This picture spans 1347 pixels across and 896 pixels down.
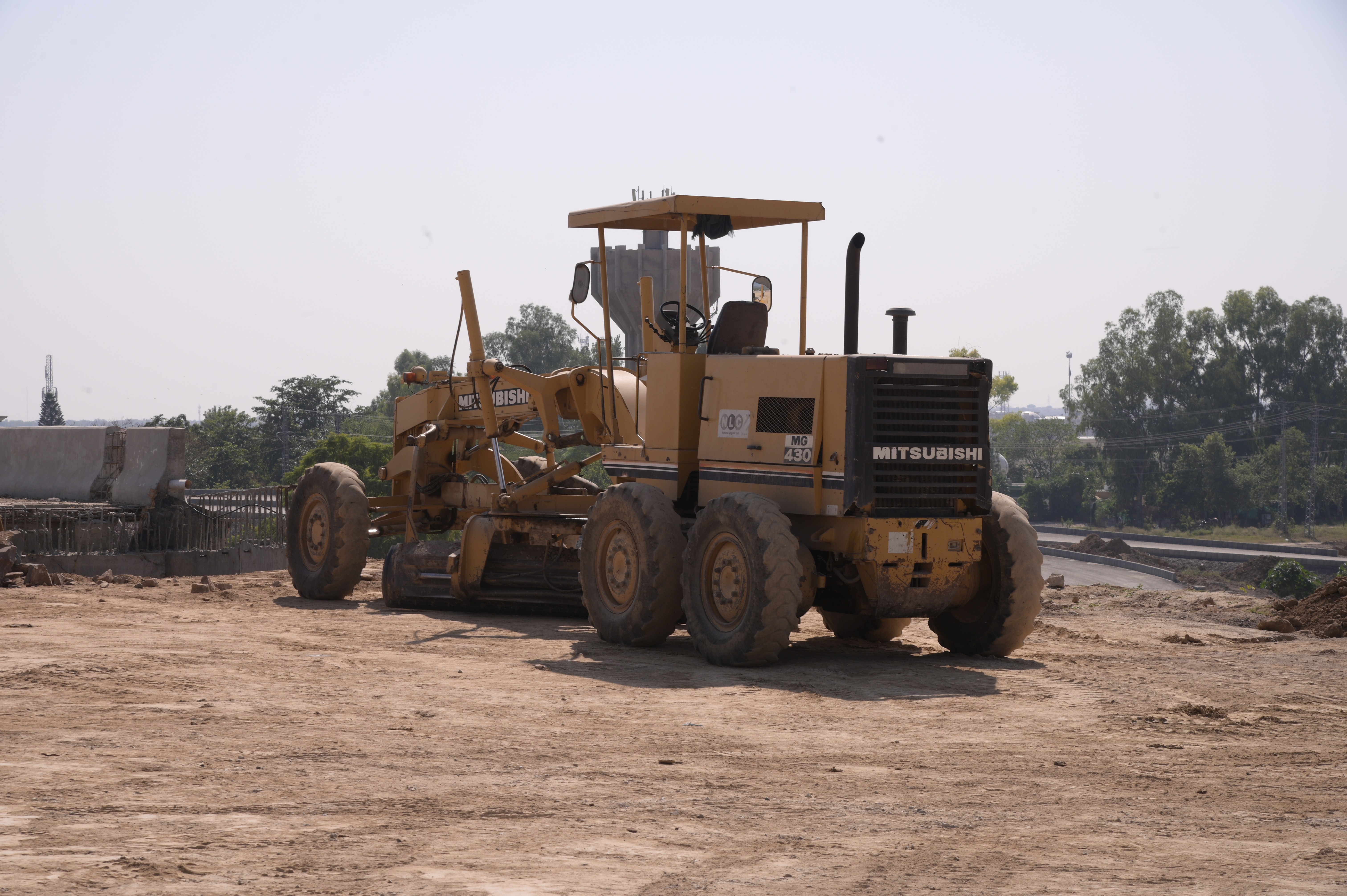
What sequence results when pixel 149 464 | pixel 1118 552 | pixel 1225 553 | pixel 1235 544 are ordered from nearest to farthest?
1. pixel 149 464
2. pixel 1118 552
3. pixel 1225 553
4. pixel 1235 544

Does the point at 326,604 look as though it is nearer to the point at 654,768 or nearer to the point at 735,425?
the point at 735,425

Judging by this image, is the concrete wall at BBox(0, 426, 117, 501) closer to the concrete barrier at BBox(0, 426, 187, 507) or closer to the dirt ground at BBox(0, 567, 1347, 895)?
the concrete barrier at BBox(0, 426, 187, 507)

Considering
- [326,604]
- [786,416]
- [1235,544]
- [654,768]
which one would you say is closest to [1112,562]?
[1235,544]

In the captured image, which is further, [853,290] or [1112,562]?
[1112,562]

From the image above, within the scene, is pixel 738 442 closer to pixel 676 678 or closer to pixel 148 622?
pixel 676 678

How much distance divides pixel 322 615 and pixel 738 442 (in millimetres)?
5393

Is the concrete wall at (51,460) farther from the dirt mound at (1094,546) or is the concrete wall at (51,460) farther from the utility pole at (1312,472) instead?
the utility pole at (1312,472)

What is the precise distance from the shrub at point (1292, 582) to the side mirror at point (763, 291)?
15547 mm

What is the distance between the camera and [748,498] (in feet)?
34.3

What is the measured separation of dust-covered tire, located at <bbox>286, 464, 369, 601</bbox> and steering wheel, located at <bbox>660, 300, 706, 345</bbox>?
475 cm

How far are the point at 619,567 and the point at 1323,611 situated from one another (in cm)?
701

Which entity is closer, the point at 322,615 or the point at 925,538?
the point at 925,538

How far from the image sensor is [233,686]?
Answer: 934 cm

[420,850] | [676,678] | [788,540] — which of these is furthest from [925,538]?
[420,850]
